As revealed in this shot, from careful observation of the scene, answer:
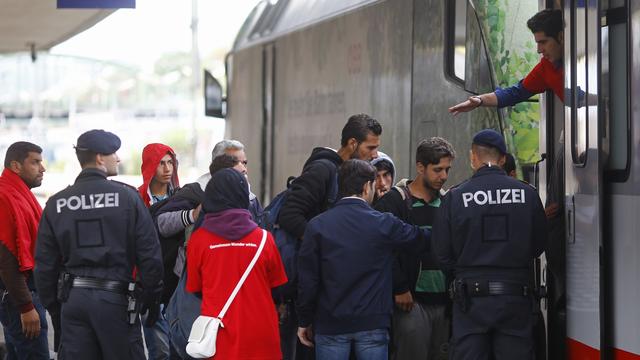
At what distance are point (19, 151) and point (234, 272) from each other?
275cm

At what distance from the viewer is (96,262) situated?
6.63 meters

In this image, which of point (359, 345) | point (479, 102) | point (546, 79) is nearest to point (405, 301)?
point (359, 345)

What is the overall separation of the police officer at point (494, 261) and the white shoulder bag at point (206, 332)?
108cm

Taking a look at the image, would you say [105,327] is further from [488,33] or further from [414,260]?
[488,33]

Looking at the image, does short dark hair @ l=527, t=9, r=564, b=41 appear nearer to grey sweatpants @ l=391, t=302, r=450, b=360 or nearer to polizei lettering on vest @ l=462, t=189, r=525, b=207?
polizei lettering on vest @ l=462, t=189, r=525, b=207

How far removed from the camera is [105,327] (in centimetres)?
662

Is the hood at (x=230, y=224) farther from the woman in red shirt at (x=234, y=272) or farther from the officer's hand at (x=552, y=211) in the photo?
the officer's hand at (x=552, y=211)

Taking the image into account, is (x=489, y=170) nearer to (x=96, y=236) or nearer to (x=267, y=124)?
(x=96, y=236)

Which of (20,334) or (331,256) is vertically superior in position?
(331,256)

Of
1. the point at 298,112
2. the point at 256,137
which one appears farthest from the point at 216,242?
the point at 256,137

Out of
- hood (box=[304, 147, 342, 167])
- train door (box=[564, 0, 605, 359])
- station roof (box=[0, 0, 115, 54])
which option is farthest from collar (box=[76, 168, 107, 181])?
station roof (box=[0, 0, 115, 54])

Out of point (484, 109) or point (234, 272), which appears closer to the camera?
point (234, 272)

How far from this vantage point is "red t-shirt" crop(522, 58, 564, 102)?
6.45 metres

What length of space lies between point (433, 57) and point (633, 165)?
3858mm
